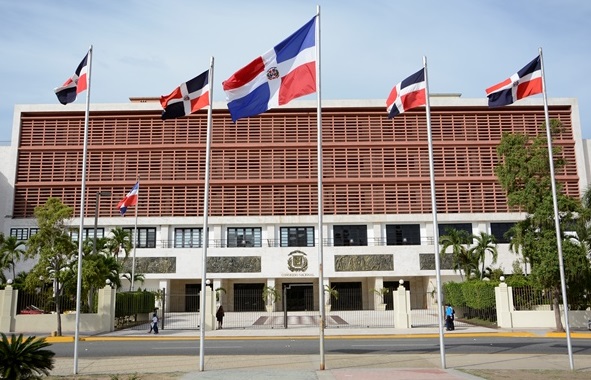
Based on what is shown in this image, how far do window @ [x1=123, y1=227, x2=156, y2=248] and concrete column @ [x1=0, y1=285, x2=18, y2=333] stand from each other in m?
22.0

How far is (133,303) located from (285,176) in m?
21.3

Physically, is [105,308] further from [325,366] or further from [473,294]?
[473,294]

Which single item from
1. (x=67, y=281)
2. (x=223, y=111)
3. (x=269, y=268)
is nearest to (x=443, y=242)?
(x=269, y=268)

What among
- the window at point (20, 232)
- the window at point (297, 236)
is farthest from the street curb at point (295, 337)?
the window at point (20, 232)

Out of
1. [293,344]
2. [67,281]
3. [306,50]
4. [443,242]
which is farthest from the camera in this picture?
[443,242]

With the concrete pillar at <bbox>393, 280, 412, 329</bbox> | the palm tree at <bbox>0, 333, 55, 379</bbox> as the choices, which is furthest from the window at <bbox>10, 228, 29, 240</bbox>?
the palm tree at <bbox>0, 333, 55, 379</bbox>

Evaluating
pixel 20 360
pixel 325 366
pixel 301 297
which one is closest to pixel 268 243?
pixel 301 297

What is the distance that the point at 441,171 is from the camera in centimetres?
5622

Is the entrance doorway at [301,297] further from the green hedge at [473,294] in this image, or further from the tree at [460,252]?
the green hedge at [473,294]

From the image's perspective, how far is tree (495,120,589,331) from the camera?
29594 millimetres

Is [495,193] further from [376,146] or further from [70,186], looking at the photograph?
[70,186]

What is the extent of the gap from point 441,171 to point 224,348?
1508 inches

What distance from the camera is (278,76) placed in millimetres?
16125

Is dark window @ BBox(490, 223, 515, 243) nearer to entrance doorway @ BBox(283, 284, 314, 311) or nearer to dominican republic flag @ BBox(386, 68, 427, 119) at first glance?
entrance doorway @ BBox(283, 284, 314, 311)
